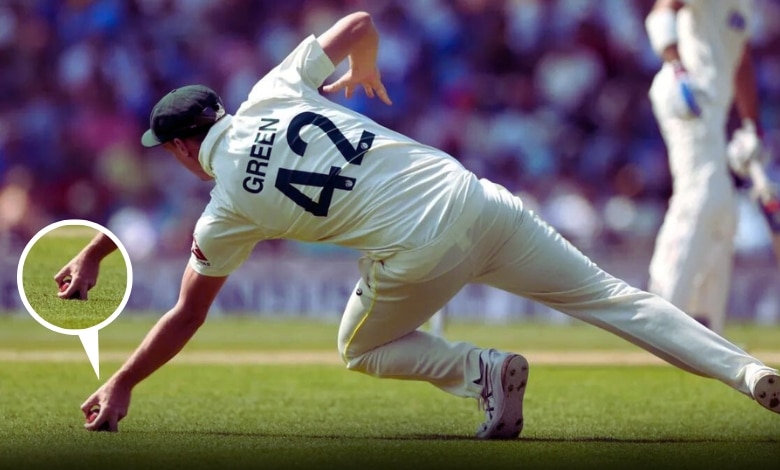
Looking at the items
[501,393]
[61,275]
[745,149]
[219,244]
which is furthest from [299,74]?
[745,149]

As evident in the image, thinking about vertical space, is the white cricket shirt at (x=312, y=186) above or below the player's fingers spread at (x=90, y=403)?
above

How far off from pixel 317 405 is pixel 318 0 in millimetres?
12276

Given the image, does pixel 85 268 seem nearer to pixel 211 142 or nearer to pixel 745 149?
pixel 211 142

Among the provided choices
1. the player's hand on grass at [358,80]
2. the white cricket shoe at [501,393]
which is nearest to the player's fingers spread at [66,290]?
the player's hand on grass at [358,80]

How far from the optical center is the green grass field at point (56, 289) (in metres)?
6.38

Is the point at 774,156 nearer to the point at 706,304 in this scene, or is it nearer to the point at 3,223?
the point at 706,304

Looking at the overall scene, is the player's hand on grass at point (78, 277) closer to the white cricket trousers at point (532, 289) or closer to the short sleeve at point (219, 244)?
the short sleeve at point (219, 244)

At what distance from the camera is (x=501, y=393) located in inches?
231

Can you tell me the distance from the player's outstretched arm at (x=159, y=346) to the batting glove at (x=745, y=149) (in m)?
4.96

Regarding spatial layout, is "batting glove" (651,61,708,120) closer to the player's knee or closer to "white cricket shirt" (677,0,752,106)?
"white cricket shirt" (677,0,752,106)

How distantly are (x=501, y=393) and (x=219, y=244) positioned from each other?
4.44ft

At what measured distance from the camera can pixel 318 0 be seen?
18688 mm

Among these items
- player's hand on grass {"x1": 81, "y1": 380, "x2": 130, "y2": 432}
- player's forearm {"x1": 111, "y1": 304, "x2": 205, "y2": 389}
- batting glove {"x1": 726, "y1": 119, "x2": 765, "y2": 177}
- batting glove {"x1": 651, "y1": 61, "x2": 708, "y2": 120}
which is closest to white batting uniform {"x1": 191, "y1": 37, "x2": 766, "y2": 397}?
player's forearm {"x1": 111, "y1": 304, "x2": 205, "y2": 389}

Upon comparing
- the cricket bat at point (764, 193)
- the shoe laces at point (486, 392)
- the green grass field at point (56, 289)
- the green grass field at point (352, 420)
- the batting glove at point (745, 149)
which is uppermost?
the batting glove at point (745, 149)
